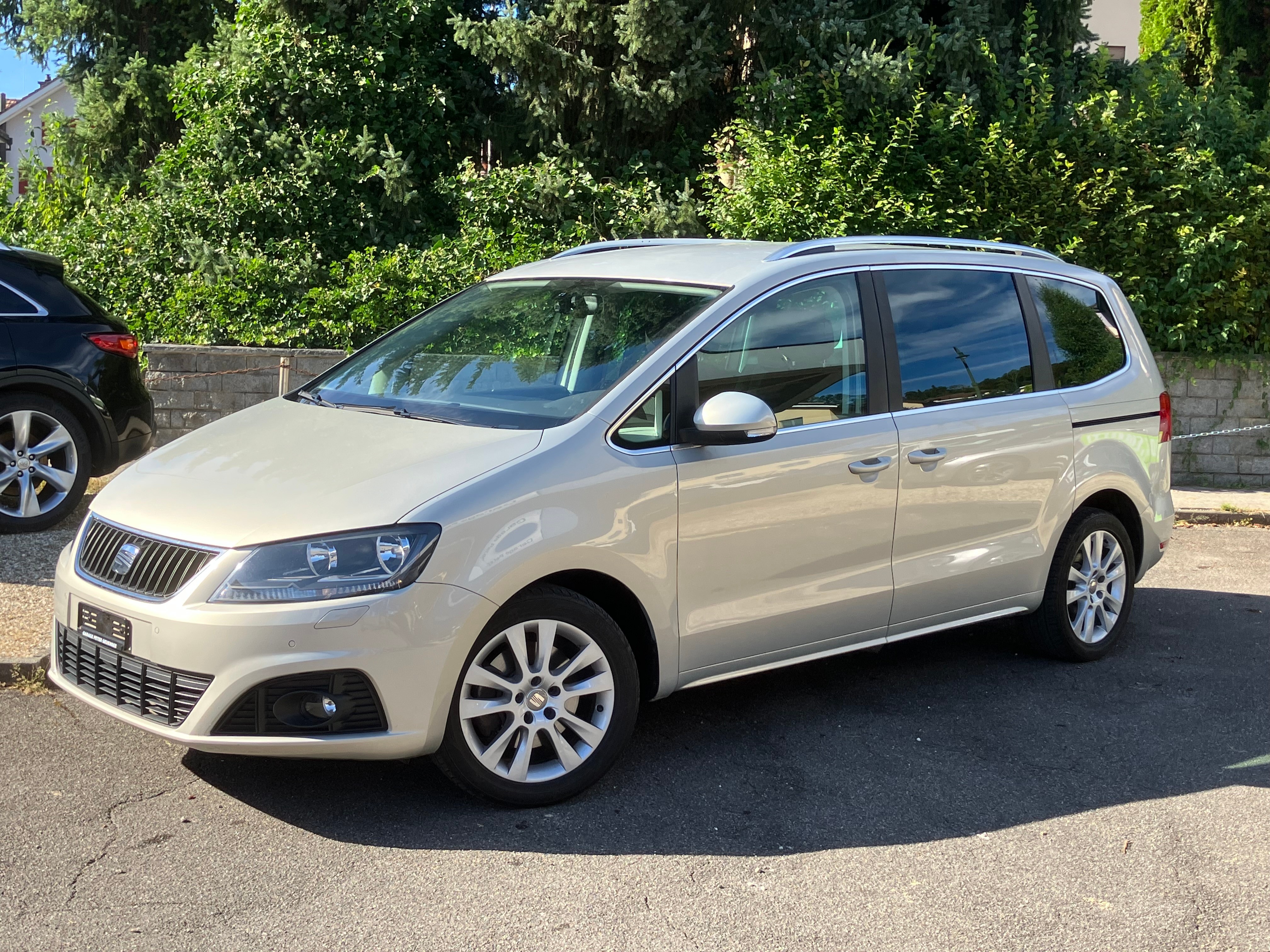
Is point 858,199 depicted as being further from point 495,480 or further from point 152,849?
point 152,849

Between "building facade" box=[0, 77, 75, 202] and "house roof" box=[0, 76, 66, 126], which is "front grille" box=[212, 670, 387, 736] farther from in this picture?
"house roof" box=[0, 76, 66, 126]

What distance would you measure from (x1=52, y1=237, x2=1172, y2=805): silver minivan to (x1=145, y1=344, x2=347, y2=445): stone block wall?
579 centimetres

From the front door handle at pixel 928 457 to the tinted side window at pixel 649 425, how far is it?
1.13 meters

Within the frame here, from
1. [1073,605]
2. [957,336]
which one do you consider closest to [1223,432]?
[1073,605]

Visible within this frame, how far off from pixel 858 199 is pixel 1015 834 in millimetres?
8531

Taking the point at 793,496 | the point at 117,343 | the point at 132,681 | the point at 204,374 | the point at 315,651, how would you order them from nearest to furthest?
the point at 315,651 < the point at 132,681 < the point at 793,496 < the point at 117,343 < the point at 204,374

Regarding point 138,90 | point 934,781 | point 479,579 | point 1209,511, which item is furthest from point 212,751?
point 138,90

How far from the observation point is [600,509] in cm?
443

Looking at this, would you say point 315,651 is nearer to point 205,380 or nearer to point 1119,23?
point 205,380

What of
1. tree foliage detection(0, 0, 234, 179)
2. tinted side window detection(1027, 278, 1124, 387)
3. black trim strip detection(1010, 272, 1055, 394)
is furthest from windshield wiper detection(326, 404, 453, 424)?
tree foliage detection(0, 0, 234, 179)

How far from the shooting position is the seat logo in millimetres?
4246

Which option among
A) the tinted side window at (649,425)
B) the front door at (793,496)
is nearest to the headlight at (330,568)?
the tinted side window at (649,425)

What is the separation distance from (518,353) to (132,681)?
1.83 metres

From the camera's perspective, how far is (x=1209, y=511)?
1080 centimetres
